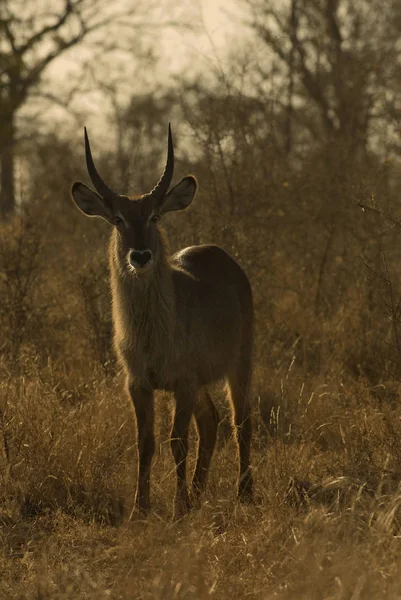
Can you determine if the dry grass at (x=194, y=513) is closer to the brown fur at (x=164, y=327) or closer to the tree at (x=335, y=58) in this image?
the brown fur at (x=164, y=327)

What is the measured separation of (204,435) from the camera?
20.4ft

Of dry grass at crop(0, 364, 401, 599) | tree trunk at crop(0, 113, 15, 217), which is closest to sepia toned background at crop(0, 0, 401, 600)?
dry grass at crop(0, 364, 401, 599)

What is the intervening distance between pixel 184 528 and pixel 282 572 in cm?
67

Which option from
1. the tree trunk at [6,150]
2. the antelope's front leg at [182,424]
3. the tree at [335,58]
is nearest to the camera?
the antelope's front leg at [182,424]

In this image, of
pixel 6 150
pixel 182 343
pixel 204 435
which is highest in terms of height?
pixel 6 150

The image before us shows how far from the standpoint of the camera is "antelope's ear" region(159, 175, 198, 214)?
6.00 m

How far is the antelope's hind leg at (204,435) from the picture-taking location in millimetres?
5835

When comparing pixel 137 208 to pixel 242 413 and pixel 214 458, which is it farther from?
pixel 214 458

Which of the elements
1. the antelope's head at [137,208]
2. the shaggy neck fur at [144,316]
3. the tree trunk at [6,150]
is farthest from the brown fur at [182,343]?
the tree trunk at [6,150]

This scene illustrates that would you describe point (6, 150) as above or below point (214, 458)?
above

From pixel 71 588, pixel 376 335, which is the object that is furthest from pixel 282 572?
pixel 376 335

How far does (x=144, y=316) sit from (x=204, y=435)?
0.91 metres

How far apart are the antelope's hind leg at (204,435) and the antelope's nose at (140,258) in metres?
1.08

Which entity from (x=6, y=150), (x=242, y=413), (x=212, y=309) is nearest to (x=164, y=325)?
(x=212, y=309)
